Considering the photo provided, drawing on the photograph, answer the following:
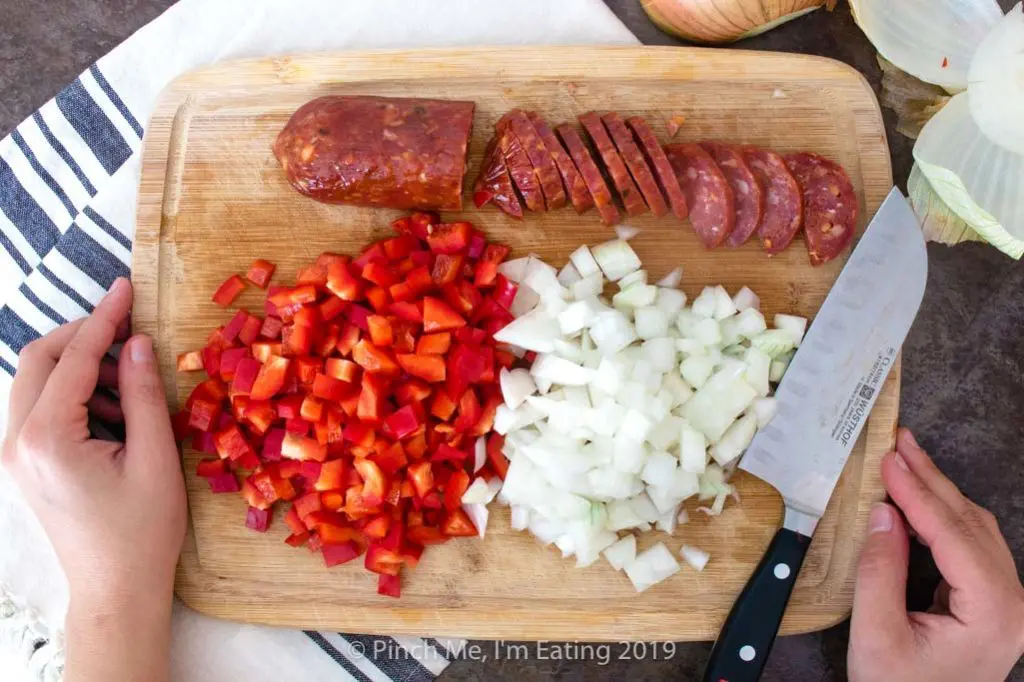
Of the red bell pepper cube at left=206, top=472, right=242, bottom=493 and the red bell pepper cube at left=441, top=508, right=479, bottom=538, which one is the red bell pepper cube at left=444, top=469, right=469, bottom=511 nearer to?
the red bell pepper cube at left=441, top=508, right=479, bottom=538

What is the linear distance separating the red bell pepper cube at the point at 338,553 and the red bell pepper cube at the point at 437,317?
2.48 ft

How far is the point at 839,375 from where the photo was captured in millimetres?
2559

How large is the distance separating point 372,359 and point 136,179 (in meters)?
1.09

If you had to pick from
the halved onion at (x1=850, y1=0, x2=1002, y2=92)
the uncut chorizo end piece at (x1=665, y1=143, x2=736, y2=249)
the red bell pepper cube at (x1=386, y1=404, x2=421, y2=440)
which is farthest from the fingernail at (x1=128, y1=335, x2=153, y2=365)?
the halved onion at (x1=850, y1=0, x2=1002, y2=92)

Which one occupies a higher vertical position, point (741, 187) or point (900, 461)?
point (741, 187)

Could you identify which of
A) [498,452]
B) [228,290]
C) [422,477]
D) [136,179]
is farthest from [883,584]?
[136,179]

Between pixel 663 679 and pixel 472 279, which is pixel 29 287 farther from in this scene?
pixel 663 679

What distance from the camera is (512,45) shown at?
8.88ft

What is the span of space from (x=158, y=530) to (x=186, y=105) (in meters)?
1.40

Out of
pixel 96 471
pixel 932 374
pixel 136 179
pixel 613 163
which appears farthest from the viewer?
pixel 932 374

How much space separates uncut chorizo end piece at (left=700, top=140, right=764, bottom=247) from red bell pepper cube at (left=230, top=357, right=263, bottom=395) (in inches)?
63.9

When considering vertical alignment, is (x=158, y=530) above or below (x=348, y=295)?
below

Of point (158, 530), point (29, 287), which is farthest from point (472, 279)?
point (29, 287)

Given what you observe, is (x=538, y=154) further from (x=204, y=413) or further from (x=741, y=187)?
A: (x=204, y=413)
